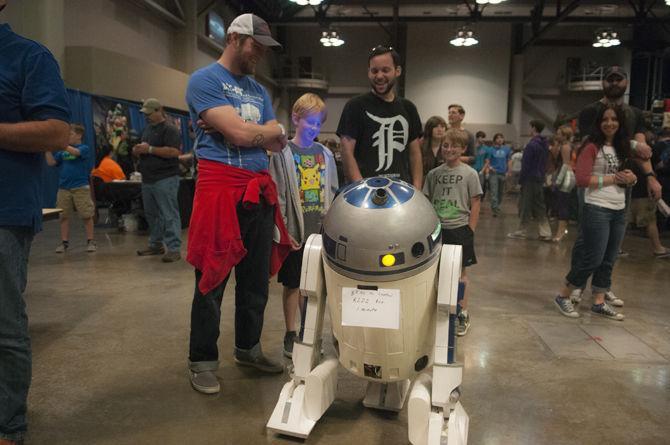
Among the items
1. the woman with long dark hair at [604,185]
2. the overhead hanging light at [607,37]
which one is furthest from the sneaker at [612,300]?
the overhead hanging light at [607,37]

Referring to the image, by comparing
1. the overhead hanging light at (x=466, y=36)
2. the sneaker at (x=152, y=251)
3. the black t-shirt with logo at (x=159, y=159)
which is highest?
the overhead hanging light at (x=466, y=36)

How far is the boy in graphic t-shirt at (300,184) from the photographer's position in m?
2.56

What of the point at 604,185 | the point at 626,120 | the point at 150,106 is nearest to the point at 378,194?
the point at 604,185

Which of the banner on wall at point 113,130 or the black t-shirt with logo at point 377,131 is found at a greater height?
the banner on wall at point 113,130

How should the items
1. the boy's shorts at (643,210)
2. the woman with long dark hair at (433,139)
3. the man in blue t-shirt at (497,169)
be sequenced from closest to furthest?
1. the woman with long dark hair at (433,139)
2. the boy's shorts at (643,210)
3. the man in blue t-shirt at (497,169)

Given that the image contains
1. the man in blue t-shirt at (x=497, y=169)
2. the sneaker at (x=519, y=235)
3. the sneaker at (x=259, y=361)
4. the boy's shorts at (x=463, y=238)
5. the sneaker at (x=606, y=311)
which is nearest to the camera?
the sneaker at (x=259, y=361)

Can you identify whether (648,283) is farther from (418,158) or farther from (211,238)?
(211,238)

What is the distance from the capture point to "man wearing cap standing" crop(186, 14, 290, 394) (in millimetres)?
2123

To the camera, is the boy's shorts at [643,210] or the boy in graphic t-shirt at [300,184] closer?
the boy in graphic t-shirt at [300,184]

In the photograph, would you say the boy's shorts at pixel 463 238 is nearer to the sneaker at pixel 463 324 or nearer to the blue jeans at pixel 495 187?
the sneaker at pixel 463 324

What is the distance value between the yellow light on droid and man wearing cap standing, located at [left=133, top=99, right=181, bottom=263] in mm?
3980

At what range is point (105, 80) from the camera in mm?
9297

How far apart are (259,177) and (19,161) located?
3.02 feet

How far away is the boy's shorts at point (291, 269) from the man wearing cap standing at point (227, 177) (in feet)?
1.01
